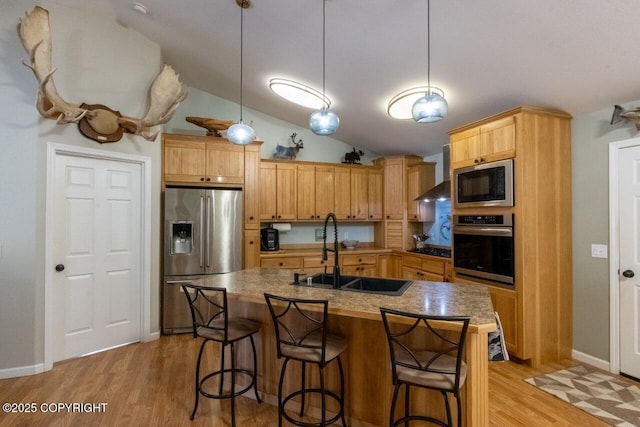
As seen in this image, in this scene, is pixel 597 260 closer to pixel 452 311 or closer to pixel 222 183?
pixel 452 311

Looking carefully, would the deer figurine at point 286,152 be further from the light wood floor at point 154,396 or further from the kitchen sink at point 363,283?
the light wood floor at point 154,396

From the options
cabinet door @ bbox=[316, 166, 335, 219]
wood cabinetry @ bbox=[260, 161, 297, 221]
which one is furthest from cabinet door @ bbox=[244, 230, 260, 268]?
cabinet door @ bbox=[316, 166, 335, 219]

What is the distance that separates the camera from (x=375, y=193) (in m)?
5.21

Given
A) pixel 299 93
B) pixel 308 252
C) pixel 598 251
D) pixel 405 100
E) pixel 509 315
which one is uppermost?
pixel 299 93

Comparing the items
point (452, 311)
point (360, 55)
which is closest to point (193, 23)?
point (360, 55)

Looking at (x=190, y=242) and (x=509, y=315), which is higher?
(x=190, y=242)

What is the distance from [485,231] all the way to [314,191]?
8.25ft

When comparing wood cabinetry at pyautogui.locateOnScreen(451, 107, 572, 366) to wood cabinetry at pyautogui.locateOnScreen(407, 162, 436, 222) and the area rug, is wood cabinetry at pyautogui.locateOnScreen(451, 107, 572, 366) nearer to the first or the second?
the area rug

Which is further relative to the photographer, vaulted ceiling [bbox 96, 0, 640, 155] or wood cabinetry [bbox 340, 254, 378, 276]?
wood cabinetry [bbox 340, 254, 378, 276]

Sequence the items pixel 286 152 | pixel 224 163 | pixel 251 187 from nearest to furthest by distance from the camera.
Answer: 1. pixel 224 163
2. pixel 251 187
3. pixel 286 152

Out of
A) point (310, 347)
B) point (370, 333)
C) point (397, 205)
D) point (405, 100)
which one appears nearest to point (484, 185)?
point (405, 100)

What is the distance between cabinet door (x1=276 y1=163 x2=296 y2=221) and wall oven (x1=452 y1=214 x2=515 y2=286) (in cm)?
231

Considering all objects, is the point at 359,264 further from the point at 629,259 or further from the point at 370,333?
the point at 629,259

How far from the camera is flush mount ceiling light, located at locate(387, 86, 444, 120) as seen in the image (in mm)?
3245
